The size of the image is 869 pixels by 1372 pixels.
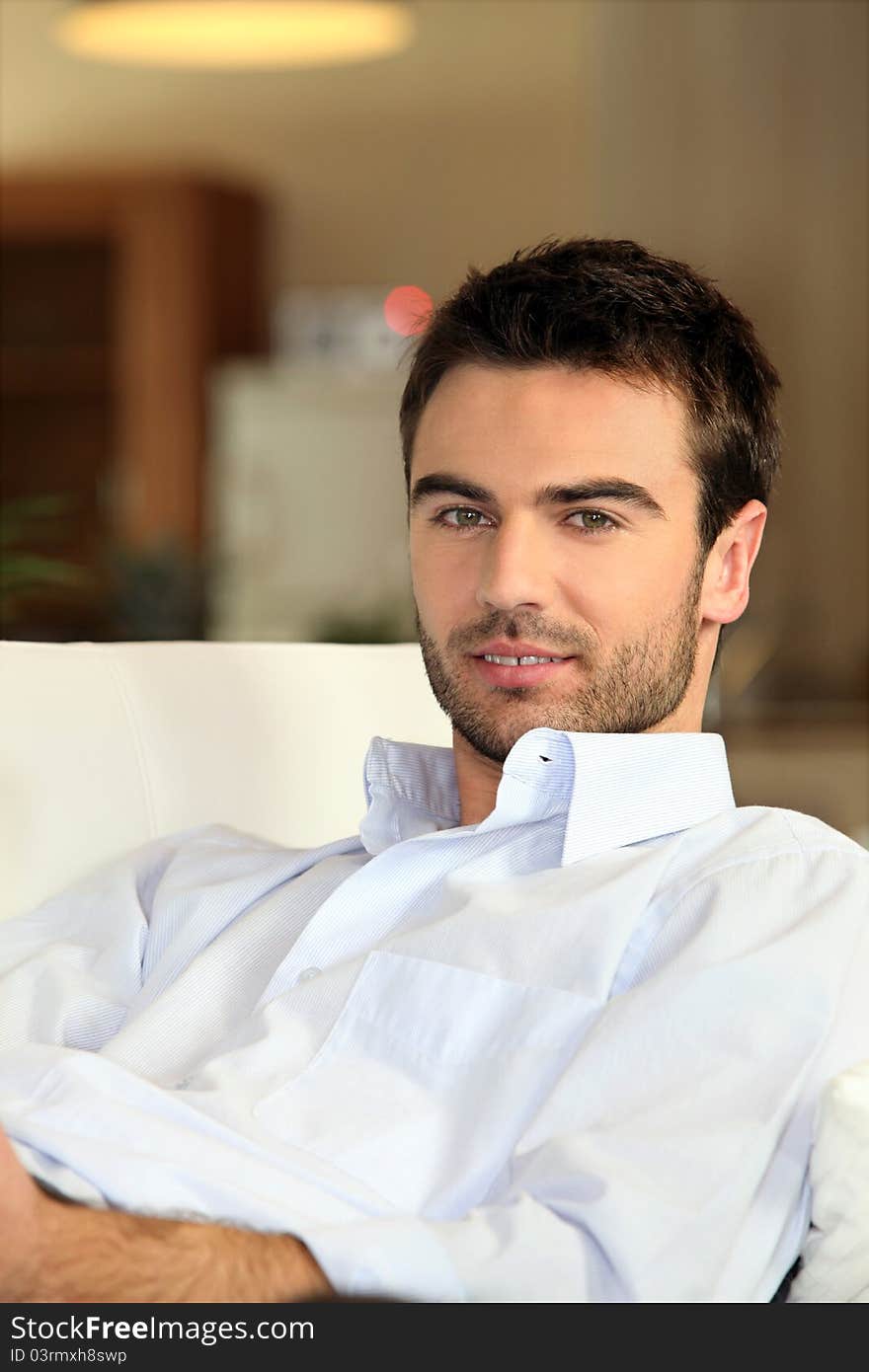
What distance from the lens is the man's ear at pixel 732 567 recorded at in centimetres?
133

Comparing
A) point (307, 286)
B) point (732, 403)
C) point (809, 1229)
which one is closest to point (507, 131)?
point (307, 286)

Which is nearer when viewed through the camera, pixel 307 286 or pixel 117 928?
pixel 117 928

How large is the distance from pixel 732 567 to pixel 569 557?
0.18m

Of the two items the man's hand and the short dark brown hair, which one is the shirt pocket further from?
the short dark brown hair

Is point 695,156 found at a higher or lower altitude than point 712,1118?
higher

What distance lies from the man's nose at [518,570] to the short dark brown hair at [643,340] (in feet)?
0.43

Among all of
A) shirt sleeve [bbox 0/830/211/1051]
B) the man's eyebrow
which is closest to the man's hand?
shirt sleeve [bbox 0/830/211/1051]

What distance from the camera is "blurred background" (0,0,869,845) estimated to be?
5.09 m

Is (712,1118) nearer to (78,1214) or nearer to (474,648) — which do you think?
(78,1214)

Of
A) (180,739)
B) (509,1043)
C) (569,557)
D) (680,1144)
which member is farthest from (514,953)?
(180,739)

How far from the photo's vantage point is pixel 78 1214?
2.97ft

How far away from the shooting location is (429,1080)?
3.48 ft

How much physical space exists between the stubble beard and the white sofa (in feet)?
1.16

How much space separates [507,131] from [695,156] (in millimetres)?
1144
